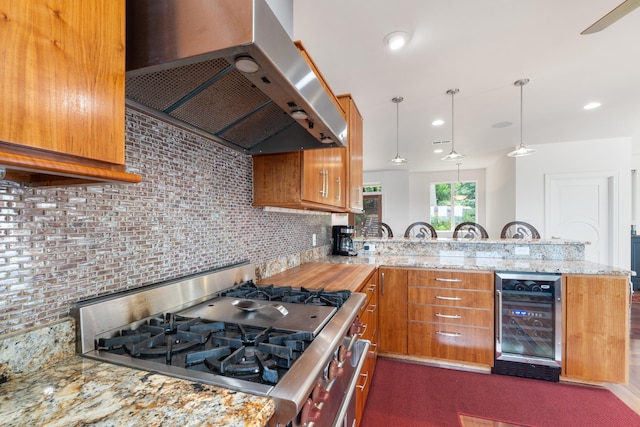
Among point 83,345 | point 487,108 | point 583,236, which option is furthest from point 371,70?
point 583,236

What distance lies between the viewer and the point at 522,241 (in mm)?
2896

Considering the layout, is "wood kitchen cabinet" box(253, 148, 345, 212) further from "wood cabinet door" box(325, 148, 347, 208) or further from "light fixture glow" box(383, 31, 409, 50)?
"light fixture glow" box(383, 31, 409, 50)

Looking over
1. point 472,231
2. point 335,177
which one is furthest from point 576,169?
point 335,177

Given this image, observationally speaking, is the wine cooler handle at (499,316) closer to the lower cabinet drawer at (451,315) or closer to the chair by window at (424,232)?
the lower cabinet drawer at (451,315)

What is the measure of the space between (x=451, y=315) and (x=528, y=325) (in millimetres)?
592

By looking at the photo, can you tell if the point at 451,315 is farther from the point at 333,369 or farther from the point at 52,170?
the point at 52,170

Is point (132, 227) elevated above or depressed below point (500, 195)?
below

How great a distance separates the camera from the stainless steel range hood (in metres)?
0.66

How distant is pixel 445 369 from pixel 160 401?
255 centimetres

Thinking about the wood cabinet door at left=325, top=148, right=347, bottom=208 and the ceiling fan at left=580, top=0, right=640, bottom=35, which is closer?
the ceiling fan at left=580, top=0, right=640, bottom=35

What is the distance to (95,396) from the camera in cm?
61

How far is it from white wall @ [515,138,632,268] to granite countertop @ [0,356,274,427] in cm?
614

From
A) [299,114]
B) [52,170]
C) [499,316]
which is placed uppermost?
[299,114]

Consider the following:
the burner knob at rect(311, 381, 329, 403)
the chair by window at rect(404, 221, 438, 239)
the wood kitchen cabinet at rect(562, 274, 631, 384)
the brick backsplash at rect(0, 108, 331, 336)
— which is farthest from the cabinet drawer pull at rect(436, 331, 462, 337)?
the chair by window at rect(404, 221, 438, 239)
